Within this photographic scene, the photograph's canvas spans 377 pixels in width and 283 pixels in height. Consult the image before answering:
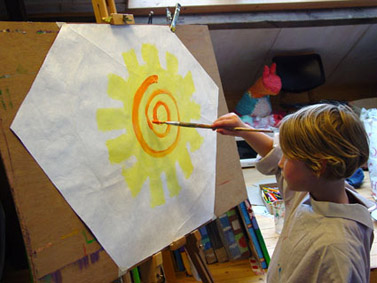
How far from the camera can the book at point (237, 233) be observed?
1473mm

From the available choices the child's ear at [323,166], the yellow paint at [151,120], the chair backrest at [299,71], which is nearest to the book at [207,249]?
the yellow paint at [151,120]

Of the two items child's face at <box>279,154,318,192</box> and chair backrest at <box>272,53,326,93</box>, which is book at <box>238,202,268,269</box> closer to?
child's face at <box>279,154,318,192</box>

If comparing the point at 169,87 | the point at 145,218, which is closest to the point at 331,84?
the point at 169,87

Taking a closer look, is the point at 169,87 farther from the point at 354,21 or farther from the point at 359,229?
the point at 354,21

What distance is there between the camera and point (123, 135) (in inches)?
33.0

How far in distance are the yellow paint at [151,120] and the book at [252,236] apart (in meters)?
0.51

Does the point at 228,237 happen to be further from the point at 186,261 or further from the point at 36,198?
Result: the point at 36,198

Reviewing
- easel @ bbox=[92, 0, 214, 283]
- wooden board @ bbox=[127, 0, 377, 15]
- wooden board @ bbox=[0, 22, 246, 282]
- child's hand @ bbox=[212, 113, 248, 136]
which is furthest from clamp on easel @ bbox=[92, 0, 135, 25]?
wooden board @ bbox=[127, 0, 377, 15]

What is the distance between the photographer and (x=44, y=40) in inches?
28.4

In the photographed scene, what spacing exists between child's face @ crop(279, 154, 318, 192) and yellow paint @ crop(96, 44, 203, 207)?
317 millimetres

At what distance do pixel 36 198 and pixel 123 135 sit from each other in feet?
0.81

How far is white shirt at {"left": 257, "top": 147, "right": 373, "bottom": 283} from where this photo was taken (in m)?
0.72

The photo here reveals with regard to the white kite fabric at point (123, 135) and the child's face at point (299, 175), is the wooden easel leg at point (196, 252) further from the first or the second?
the child's face at point (299, 175)

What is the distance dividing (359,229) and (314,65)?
1.59 meters
